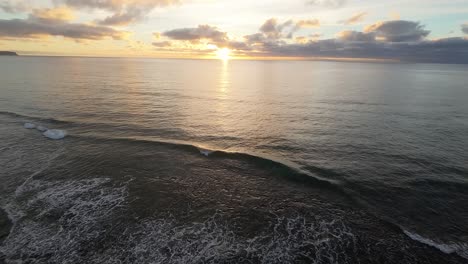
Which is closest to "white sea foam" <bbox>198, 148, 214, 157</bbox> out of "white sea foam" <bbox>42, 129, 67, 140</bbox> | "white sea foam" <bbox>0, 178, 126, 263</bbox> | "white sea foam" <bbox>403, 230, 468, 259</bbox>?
"white sea foam" <bbox>0, 178, 126, 263</bbox>

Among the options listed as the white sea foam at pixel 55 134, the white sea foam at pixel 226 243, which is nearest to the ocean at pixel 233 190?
the white sea foam at pixel 226 243

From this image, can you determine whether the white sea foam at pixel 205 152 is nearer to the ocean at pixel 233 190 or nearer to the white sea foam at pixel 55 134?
the ocean at pixel 233 190

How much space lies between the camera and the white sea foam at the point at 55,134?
136ft

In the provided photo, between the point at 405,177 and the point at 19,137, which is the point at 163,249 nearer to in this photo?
the point at 405,177

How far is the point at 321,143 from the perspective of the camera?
133 ft

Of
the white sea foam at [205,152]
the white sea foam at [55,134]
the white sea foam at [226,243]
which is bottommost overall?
the white sea foam at [226,243]

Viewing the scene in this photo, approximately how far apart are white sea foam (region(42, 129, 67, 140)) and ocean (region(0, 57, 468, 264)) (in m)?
0.41

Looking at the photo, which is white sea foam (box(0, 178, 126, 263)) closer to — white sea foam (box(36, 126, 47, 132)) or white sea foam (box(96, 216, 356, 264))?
white sea foam (box(96, 216, 356, 264))

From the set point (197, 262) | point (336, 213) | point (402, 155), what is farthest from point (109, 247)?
point (402, 155)

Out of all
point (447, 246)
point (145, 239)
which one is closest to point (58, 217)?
point (145, 239)

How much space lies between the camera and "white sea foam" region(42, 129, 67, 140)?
41469 millimetres

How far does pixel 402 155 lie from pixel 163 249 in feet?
112

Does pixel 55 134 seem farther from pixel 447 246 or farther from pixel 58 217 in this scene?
pixel 447 246

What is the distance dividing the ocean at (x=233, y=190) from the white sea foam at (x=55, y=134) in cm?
41
